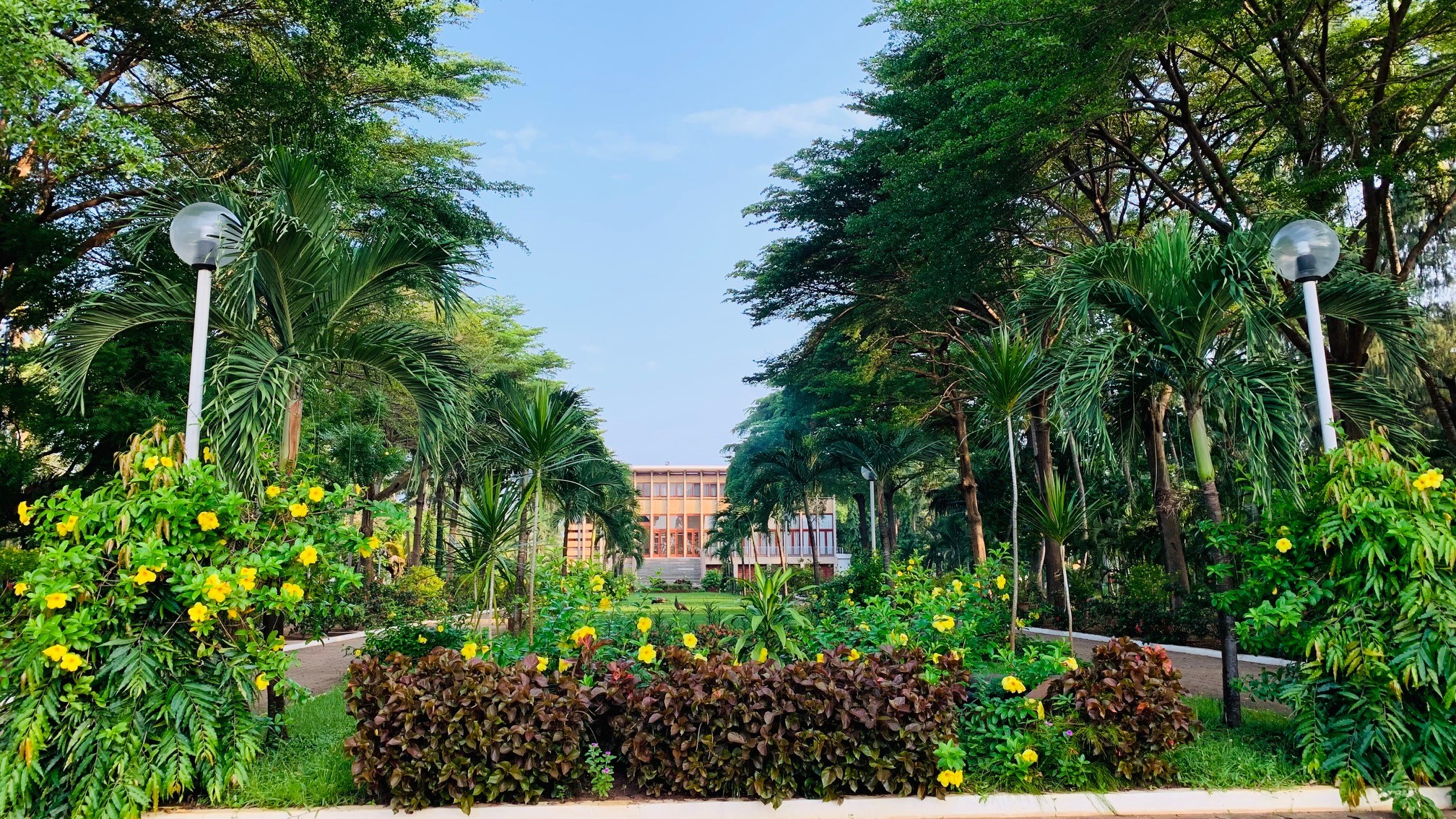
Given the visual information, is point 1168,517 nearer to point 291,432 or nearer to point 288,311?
point 291,432

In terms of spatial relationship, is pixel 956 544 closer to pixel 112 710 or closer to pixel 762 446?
pixel 762 446

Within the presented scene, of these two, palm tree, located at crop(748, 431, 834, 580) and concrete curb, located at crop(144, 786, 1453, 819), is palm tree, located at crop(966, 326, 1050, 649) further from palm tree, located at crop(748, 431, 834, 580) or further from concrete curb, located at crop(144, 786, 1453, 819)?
palm tree, located at crop(748, 431, 834, 580)

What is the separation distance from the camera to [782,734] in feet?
14.1

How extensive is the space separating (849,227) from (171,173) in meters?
9.53

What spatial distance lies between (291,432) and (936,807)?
473cm

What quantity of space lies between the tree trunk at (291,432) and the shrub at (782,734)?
2.94 meters

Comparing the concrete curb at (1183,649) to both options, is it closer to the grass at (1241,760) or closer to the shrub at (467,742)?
the grass at (1241,760)

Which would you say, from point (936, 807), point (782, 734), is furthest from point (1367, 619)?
point (782, 734)

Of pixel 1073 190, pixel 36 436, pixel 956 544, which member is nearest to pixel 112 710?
pixel 36 436

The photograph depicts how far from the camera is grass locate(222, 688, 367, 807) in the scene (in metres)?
4.34

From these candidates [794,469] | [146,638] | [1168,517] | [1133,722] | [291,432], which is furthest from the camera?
[794,469]

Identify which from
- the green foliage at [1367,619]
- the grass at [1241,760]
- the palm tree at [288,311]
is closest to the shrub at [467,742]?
the palm tree at [288,311]

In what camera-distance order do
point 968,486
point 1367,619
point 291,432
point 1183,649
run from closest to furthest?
point 1367,619, point 291,432, point 1183,649, point 968,486

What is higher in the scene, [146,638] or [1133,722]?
[146,638]
